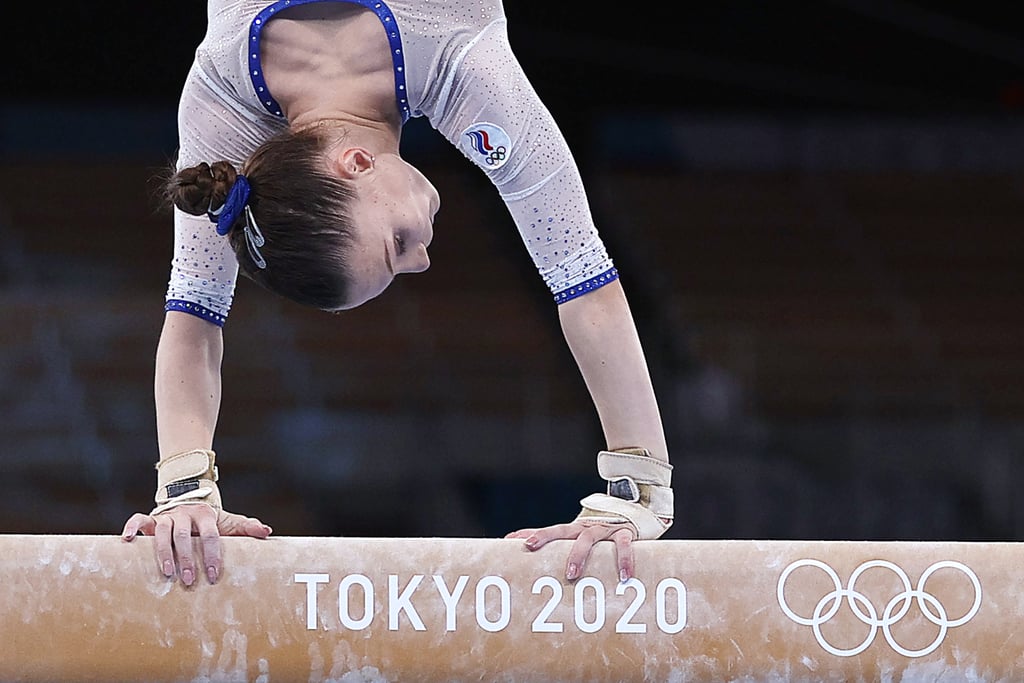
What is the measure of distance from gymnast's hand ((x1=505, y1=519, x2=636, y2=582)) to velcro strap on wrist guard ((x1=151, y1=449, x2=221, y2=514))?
47 cm

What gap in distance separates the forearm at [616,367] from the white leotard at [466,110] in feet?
0.12

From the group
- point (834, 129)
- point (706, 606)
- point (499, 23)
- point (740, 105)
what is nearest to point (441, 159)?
point (740, 105)

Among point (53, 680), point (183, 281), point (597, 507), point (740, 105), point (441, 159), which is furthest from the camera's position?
point (441, 159)

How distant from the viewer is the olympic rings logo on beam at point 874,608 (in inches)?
76.5

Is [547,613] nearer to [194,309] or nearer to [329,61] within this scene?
[194,309]

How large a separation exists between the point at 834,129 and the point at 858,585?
6.26m

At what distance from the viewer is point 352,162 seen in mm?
1969

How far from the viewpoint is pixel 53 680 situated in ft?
6.25

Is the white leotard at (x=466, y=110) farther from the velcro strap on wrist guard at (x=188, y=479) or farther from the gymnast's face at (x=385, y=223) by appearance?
the velcro strap on wrist guard at (x=188, y=479)

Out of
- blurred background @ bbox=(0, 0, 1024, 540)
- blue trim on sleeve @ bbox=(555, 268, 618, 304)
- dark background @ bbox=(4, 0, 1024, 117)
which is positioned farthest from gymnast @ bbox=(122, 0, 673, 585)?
dark background @ bbox=(4, 0, 1024, 117)

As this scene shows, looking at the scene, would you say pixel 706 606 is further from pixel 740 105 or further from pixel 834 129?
pixel 834 129

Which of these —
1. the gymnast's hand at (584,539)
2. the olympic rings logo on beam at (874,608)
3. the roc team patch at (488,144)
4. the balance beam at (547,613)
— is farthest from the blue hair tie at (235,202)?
the olympic rings logo on beam at (874,608)

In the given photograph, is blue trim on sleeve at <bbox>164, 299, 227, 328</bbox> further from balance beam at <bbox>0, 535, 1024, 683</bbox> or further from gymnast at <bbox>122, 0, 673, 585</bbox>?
balance beam at <bbox>0, 535, 1024, 683</bbox>

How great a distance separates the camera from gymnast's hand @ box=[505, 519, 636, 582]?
A: 76.6 inches
